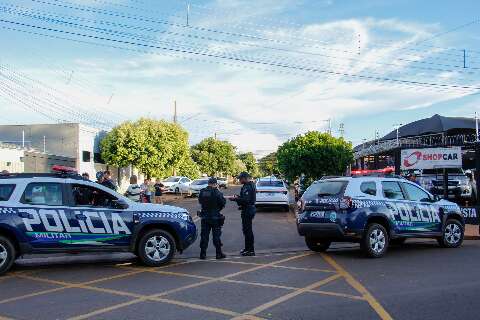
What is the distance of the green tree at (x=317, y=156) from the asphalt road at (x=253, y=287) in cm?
1468

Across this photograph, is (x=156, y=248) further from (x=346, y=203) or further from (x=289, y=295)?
(x=346, y=203)

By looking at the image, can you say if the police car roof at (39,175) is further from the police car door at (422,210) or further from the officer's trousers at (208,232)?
the police car door at (422,210)

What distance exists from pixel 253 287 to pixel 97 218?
3404 mm

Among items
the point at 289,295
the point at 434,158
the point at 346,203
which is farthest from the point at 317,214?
the point at 434,158

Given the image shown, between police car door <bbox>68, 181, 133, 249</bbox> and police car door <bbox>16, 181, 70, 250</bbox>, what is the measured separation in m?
0.20

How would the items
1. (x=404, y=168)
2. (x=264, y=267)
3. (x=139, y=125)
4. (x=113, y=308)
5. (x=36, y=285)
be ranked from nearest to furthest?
(x=113, y=308), (x=36, y=285), (x=264, y=267), (x=404, y=168), (x=139, y=125)

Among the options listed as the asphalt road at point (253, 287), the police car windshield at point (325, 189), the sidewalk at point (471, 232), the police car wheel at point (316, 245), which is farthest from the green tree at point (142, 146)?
the police car windshield at point (325, 189)

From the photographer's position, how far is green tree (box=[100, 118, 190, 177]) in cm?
4000

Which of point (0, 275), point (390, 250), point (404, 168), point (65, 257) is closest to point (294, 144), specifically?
point (404, 168)

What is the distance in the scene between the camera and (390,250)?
488 inches

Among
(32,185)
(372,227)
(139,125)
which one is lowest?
(372,227)

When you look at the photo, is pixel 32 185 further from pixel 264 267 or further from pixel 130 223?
pixel 264 267

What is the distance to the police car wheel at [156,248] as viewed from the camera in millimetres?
A: 10141

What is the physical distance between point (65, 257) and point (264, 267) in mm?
4463
